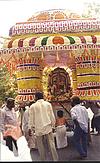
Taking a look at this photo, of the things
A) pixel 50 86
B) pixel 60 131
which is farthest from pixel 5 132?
→ pixel 50 86

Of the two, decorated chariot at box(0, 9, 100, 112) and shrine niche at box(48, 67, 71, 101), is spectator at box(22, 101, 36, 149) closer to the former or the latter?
decorated chariot at box(0, 9, 100, 112)

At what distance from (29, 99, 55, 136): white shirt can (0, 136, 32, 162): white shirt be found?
405 millimetres

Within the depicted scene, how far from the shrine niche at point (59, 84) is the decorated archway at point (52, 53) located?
16 cm

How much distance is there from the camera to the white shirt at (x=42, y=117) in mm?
6695

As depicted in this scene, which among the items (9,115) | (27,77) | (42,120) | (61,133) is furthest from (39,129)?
(27,77)

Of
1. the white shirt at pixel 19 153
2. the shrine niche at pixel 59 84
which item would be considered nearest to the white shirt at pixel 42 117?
the white shirt at pixel 19 153

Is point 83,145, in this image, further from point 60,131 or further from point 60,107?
point 60,107

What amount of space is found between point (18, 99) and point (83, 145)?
1.78 metres

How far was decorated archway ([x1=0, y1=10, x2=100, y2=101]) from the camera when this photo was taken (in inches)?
317

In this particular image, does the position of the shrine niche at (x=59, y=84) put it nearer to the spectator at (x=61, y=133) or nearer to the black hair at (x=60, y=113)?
the black hair at (x=60, y=113)

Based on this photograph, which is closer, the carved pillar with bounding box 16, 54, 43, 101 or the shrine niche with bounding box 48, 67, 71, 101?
the carved pillar with bounding box 16, 54, 43, 101

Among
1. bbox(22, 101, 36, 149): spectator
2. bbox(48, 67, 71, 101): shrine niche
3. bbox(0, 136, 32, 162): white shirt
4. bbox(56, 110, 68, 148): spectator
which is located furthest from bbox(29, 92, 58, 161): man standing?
bbox(48, 67, 71, 101): shrine niche

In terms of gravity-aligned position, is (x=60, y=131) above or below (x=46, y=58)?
below

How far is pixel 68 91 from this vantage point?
347 inches
